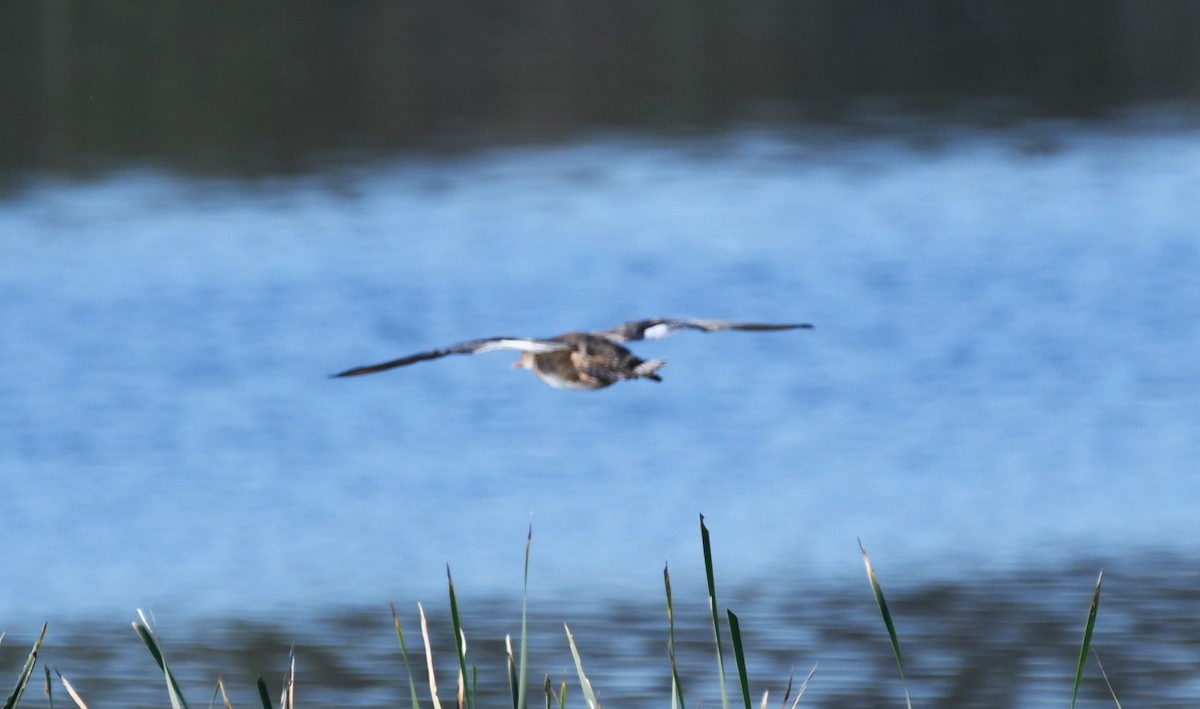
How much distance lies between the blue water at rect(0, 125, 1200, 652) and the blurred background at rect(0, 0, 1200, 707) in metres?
0.04

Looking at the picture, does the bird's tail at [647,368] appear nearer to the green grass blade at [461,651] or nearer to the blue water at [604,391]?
the green grass blade at [461,651]

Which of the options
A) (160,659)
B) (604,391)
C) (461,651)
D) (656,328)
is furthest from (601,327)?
(160,659)

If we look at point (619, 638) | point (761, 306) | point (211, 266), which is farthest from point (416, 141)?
point (619, 638)

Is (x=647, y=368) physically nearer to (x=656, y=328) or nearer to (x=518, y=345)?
(x=656, y=328)

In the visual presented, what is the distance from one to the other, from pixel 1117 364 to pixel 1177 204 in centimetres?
400

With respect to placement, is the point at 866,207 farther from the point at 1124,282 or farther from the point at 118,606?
the point at 118,606

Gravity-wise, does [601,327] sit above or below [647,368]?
below

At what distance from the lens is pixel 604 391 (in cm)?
1127

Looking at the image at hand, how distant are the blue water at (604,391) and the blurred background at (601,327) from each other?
1.6 inches

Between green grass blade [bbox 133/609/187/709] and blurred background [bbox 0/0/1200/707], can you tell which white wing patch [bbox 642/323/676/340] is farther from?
blurred background [bbox 0/0/1200/707]

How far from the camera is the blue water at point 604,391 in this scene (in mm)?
9055

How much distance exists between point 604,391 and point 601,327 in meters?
1.14

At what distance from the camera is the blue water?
29.7ft

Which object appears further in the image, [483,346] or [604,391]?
[604,391]
